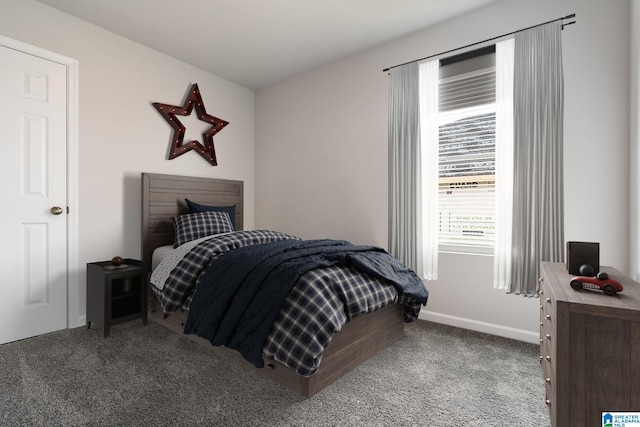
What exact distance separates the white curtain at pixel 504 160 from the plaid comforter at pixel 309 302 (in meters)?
0.88

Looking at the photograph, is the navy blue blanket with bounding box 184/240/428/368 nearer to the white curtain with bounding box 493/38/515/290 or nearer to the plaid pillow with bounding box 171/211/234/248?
the white curtain with bounding box 493/38/515/290

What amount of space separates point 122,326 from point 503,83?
12.4 feet

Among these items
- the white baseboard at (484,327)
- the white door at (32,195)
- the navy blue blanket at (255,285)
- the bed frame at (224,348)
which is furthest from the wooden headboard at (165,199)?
the white baseboard at (484,327)

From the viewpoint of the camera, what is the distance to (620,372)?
3.93 feet

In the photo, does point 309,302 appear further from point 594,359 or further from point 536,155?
point 536,155

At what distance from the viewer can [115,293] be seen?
282 cm

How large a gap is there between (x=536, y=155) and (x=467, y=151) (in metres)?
0.57

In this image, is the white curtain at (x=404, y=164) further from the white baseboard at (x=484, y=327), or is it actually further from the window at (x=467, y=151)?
the white baseboard at (x=484, y=327)

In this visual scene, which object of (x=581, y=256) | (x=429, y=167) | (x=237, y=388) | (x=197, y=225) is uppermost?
(x=429, y=167)

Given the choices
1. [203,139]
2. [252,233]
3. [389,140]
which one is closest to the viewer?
[252,233]

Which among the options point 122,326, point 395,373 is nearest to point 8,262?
point 122,326

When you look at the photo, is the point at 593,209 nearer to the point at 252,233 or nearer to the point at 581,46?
the point at 581,46

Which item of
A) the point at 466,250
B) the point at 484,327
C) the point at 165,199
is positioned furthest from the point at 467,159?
the point at 165,199

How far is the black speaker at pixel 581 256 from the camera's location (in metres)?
1.71
